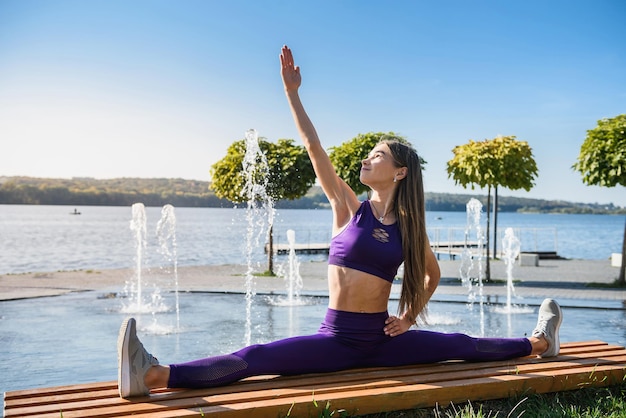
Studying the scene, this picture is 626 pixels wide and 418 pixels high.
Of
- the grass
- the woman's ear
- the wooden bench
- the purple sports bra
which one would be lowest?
the grass

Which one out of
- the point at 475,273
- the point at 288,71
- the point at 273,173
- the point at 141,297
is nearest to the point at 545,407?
the point at 288,71

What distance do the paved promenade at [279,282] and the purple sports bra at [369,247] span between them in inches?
348

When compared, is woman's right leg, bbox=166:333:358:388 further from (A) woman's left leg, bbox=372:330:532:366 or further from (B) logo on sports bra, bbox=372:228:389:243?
(B) logo on sports bra, bbox=372:228:389:243

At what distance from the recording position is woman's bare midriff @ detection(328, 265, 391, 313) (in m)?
3.59

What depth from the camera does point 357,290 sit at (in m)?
3.59

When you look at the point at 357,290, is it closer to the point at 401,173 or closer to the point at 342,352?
the point at 342,352

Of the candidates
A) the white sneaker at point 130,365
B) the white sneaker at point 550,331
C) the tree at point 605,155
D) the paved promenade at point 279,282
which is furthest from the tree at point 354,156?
Answer: the white sneaker at point 130,365

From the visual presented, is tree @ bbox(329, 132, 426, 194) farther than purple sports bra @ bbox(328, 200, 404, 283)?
Yes

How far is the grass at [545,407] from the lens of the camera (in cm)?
333

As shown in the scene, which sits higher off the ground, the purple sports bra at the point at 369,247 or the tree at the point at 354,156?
the tree at the point at 354,156

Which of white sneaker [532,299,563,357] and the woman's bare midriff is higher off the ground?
the woman's bare midriff

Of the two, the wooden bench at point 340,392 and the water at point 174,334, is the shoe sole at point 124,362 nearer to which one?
the wooden bench at point 340,392

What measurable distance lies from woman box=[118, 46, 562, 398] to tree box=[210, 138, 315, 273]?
44.5 feet

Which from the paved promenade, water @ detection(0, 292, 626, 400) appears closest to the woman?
water @ detection(0, 292, 626, 400)
